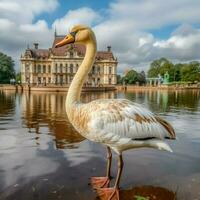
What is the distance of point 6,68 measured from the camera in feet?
317

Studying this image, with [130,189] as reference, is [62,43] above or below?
above

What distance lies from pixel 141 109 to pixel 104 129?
0.76m

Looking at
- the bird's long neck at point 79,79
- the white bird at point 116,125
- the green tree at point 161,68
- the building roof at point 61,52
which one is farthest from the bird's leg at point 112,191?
the green tree at point 161,68

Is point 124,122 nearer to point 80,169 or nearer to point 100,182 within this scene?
point 100,182

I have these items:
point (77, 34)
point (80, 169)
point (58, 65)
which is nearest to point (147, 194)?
point (80, 169)

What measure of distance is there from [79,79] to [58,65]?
358 ft

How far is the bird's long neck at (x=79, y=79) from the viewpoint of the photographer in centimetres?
464

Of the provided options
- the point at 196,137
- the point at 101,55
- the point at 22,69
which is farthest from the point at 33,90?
the point at 196,137

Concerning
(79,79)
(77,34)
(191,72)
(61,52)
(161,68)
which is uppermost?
(61,52)

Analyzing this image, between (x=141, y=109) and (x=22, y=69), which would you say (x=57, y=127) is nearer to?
(x=141, y=109)

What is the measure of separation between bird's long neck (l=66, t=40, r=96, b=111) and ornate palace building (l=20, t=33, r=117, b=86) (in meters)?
105

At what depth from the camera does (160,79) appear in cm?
10656

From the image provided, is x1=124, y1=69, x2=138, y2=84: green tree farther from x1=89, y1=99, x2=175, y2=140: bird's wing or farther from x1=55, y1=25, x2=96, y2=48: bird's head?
x1=89, y1=99, x2=175, y2=140: bird's wing

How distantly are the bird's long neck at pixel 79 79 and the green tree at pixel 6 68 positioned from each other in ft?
320
